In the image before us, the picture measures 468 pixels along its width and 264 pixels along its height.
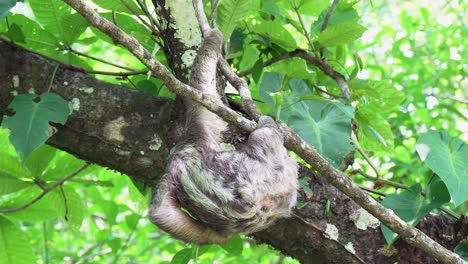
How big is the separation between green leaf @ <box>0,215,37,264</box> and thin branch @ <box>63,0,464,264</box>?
147 cm

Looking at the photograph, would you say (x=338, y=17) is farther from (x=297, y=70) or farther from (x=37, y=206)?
(x=37, y=206)

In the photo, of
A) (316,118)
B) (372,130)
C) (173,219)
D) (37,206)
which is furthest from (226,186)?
(37,206)

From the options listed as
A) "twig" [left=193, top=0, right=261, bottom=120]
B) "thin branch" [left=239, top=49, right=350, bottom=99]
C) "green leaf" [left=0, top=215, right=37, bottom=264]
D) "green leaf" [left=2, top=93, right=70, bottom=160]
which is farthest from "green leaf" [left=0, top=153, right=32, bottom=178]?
"thin branch" [left=239, top=49, right=350, bottom=99]

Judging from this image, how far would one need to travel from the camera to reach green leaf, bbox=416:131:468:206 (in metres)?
2.35

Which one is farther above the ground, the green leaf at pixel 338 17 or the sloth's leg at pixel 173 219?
the green leaf at pixel 338 17

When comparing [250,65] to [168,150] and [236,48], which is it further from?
[168,150]

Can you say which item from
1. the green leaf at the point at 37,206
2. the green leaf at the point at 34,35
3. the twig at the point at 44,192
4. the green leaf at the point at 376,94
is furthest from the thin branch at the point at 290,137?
the green leaf at the point at 37,206

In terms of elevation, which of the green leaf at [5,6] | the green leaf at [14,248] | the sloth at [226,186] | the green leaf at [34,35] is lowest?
the green leaf at [14,248]

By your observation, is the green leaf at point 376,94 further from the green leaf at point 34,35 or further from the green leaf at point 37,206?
the green leaf at point 37,206

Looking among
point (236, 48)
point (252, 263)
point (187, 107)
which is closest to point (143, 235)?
point (252, 263)

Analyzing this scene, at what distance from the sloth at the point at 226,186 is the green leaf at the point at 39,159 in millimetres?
931

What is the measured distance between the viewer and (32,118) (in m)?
2.52

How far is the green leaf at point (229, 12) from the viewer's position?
2.90m

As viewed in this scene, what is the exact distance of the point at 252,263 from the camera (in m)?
4.75
